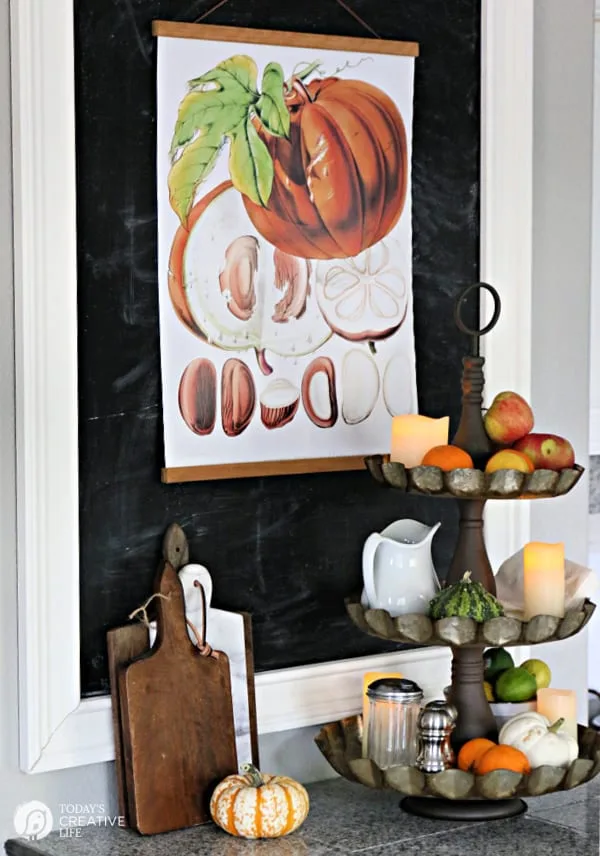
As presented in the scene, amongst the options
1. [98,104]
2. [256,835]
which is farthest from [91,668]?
[98,104]

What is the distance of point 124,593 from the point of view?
176 cm

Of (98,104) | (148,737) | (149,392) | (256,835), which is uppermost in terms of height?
(98,104)

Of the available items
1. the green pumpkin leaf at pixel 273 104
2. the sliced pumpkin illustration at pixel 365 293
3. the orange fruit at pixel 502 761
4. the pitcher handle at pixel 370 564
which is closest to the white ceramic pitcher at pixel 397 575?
the pitcher handle at pixel 370 564

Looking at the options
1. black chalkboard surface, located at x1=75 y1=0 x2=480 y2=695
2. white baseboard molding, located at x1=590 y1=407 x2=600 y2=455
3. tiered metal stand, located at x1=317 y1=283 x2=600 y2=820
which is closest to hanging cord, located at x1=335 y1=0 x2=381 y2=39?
black chalkboard surface, located at x1=75 y1=0 x2=480 y2=695

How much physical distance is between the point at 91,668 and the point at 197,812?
9.3 inches

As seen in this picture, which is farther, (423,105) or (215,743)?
(423,105)

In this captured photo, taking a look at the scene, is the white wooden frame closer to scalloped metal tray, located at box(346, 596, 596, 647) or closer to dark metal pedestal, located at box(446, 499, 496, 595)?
scalloped metal tray, located at box(346, 596, 596, 647)

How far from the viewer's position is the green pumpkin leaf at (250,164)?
5.95 feet

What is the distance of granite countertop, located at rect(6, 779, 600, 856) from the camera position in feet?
5.40

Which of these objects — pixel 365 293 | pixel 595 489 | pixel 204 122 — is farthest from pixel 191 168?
pixel 595 489

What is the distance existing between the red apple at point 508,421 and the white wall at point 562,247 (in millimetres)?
365

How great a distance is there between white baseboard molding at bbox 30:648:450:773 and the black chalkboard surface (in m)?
0.03

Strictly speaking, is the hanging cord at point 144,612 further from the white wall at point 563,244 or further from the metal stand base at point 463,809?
the white wall at point 563,244

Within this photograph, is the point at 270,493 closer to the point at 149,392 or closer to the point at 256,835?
the point at 149,392
